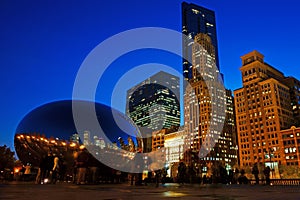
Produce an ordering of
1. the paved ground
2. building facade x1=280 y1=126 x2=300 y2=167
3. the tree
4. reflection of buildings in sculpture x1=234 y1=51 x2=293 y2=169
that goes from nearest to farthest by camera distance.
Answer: the paved ground, the tree, building facade x1=280 y1=126 x2=300 y2=167, reflection of buildings in sculpture x1=234 y1=51 x2=293 y2=169

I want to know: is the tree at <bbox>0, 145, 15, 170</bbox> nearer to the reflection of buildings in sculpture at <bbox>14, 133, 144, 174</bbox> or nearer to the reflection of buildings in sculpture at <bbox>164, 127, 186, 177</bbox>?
the reflection of buildings in sculpture at <bbox>14, 133, 144, 174</bbox>

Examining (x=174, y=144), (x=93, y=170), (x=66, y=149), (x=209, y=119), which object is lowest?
(x=93, y=170)

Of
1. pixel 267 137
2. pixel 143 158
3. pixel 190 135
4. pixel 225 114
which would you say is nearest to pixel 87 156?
pixel 143 158

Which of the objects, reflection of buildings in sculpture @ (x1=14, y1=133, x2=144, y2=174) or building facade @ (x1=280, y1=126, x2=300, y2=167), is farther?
building facade @ (x1=280, y1=126, x2=300, y2=167)

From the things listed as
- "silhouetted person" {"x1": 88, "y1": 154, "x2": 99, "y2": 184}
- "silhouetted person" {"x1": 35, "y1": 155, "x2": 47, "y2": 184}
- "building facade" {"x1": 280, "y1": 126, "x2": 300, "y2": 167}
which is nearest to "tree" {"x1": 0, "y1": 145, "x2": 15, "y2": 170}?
"silhouetted person" {"x1": 35, "y1": 155, "x2": 47, "y2": 184}

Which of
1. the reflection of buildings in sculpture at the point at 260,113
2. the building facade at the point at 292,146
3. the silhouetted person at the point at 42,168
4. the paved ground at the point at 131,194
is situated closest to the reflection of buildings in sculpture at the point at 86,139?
the silhouetted person at the point at 42,168

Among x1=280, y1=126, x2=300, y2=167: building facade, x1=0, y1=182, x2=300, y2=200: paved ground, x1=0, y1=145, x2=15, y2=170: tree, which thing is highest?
x1=280, y1=126, x2=300, y2=167: building facade

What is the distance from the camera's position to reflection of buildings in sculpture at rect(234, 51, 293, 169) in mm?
111750

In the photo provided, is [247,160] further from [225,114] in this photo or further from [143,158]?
[143,158]

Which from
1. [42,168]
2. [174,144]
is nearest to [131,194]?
[42,168]

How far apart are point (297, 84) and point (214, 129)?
50786 millimetres

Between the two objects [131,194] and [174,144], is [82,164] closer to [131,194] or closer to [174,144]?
[131,194]

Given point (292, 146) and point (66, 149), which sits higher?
point (292, 146)

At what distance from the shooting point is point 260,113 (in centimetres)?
11900
